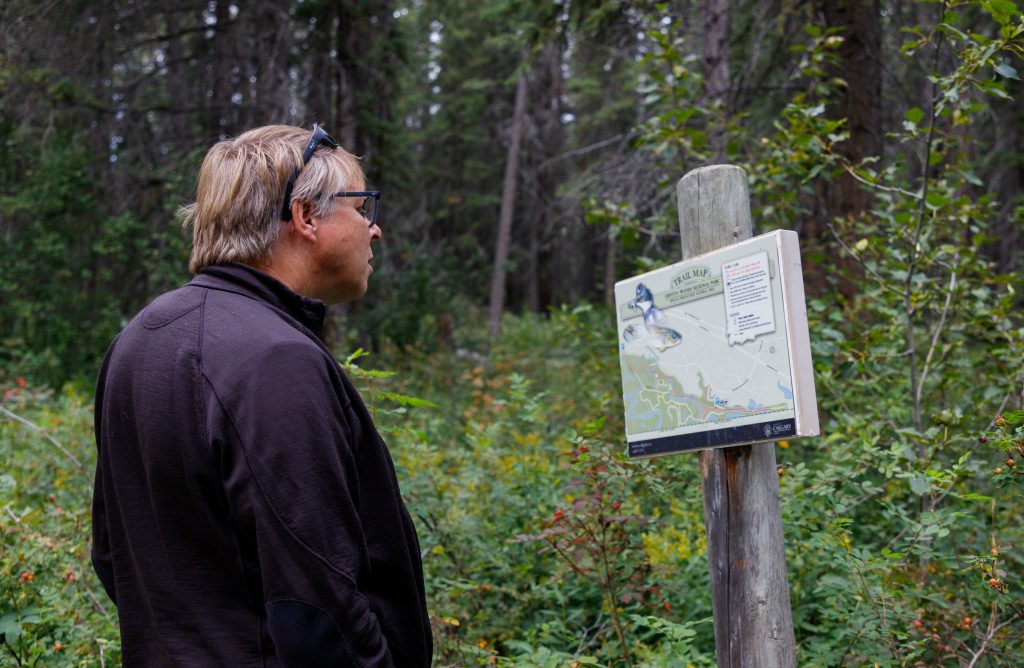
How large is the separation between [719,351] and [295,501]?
1.41 meters

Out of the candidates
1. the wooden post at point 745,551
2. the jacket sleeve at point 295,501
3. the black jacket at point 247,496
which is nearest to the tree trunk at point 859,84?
the wooden post at point 745,551

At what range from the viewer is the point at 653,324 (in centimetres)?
280

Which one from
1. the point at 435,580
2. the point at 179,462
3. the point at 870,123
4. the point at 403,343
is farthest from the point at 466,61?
the point at 179,462

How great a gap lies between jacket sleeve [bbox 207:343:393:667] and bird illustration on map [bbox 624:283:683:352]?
135 cm

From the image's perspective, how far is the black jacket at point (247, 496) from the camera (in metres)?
1.60

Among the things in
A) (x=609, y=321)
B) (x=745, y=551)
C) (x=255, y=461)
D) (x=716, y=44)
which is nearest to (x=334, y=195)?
(x=255, y=461)

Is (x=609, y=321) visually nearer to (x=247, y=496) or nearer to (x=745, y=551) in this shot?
(x=745, y=551)

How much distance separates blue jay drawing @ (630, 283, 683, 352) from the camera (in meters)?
2.73

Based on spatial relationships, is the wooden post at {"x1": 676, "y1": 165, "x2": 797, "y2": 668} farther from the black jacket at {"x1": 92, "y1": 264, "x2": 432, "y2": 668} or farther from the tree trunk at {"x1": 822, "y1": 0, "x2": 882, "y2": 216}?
the tree trunk at {"x1": 822, "y1": 0, "x2": 882, "y2": 216}

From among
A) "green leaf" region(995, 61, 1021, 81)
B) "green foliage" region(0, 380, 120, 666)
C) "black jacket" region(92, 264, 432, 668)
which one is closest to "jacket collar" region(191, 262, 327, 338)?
"black jacket" region(92, 264, 432, 668)

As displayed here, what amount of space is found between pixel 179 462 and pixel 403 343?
11972mm

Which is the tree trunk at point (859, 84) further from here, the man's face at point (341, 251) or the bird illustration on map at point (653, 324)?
the man's face at point (341, 251)

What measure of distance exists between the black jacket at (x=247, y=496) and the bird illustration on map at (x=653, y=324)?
114 cm

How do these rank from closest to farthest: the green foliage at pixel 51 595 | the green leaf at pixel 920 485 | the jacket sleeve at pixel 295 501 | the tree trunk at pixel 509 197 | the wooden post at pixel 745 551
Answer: the jacket sleeve at pixel 295 501, the wooden post at pixel 745 551, the green leaf at pixel 920 485, the green foliage at pixel 51 595, the tree trunk at pixel 509 197
